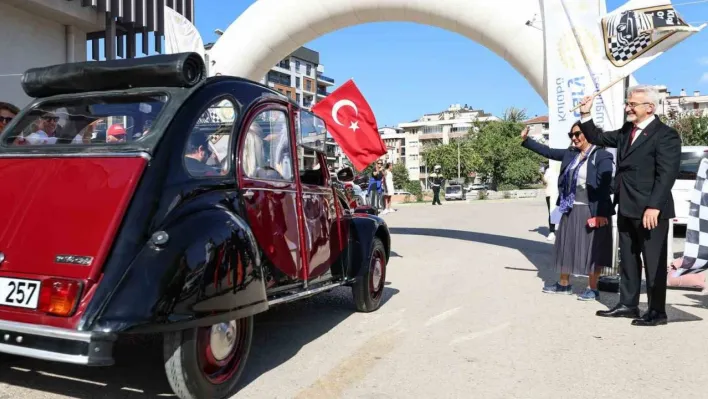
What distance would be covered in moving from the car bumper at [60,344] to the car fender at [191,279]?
3.3 inches

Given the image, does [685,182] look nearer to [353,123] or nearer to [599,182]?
[599,182]

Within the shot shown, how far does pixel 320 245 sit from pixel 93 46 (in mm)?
11630

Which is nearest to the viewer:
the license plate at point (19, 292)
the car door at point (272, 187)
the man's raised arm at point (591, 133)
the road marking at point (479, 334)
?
the license plate at point (19, 292)

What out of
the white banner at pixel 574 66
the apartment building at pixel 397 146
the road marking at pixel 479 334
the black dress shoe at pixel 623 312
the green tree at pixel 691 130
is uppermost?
the apartment building at pixel 397 146

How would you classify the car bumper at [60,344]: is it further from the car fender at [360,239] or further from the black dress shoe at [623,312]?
the black dress shoe at [623,312]

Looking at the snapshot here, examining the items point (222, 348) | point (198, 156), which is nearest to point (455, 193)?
point (198, 156)

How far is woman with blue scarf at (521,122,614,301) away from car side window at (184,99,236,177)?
4.03 m

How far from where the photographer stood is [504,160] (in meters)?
68.4

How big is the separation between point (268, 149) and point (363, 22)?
7354mm

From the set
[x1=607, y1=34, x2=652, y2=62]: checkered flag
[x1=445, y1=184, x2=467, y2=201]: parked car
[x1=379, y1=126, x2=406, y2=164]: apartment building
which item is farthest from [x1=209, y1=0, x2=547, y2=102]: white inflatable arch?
[x1=379, y1=126, x2=406, y2=164]: apartment building

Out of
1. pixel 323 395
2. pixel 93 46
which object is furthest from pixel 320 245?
pixel 93 46

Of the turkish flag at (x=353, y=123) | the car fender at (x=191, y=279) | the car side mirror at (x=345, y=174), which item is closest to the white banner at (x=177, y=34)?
the turkish flag at (x=353, y=123)

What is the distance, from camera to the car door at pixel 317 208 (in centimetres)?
456

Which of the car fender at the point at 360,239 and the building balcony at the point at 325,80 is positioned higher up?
the building balcony at the point at 325,80
